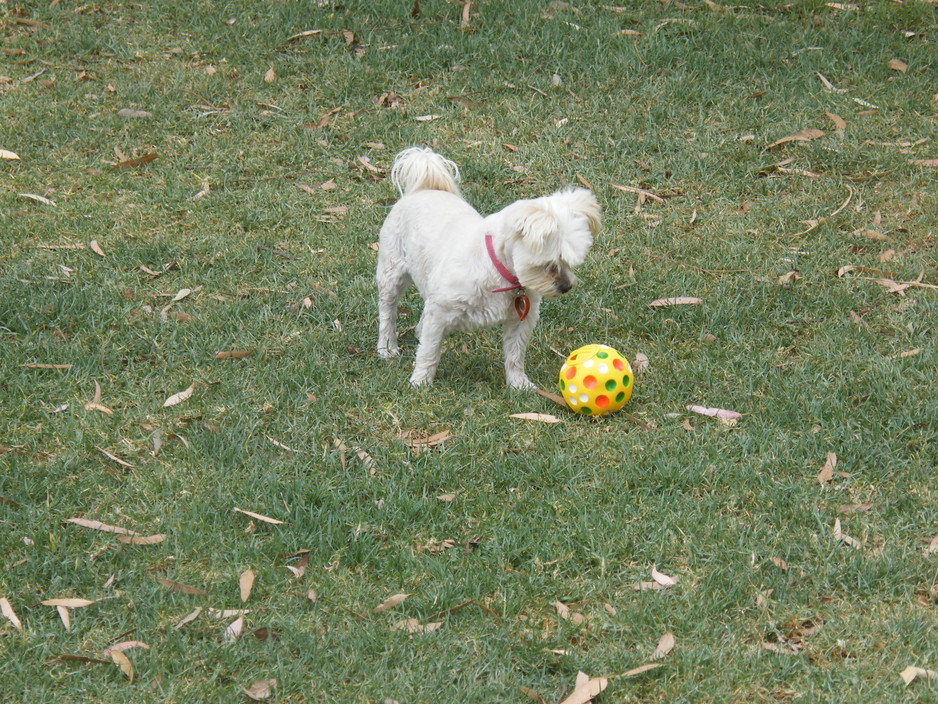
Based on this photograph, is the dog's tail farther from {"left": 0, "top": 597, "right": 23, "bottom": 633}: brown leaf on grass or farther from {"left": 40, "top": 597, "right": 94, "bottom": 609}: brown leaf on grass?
{"left": 0, "top": 597, "right": 23, "bottom": 633}: brown leaf on grass

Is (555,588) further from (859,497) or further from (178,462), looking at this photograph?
(178,462)

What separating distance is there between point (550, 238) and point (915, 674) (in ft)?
7.57

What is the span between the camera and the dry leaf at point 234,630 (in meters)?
3.86

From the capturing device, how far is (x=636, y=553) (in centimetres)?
430

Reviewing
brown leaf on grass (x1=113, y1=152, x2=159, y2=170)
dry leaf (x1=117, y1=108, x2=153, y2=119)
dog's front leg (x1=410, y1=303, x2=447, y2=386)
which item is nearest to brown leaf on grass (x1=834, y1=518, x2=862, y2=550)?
dog's front leg (x1=410, y1=303, x2=447, y2=386)

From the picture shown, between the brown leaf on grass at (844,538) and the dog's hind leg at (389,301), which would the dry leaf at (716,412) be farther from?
the dog's hind leg at (389,301)

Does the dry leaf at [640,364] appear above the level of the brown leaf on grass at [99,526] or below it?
below

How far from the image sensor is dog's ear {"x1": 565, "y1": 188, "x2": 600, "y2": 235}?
16.3 ft

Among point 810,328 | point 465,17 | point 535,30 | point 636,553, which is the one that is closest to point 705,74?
point 535,30

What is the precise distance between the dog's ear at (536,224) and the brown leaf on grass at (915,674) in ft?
7.46

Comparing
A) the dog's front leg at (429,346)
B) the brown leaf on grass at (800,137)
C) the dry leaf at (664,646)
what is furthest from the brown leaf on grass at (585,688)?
the brown leaf on grass at (800,137)

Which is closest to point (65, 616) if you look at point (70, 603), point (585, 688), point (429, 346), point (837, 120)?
point (70, 603)

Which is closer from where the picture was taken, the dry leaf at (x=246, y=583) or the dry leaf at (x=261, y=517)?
the dry leaf at (x=246, y=583)

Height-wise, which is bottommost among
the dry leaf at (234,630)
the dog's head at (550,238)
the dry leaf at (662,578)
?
the dry leaf at (662,578)
